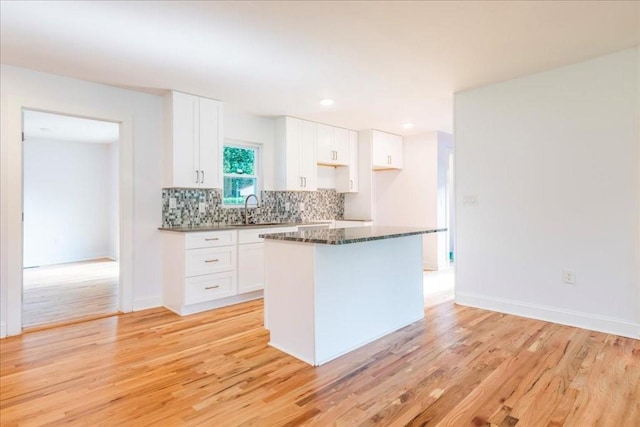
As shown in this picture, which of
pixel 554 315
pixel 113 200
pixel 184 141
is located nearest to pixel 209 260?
pixel 184 141

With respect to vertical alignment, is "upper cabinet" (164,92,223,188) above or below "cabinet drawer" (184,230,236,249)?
above

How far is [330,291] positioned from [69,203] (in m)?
6.83

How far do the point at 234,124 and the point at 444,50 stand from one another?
2.77 metres

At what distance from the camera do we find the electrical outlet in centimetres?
318

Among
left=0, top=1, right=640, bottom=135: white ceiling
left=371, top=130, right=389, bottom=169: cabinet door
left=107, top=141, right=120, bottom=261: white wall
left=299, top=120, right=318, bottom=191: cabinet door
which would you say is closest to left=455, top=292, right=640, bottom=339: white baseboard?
left=0, top=1, right=640, bottom=135: white ceiling

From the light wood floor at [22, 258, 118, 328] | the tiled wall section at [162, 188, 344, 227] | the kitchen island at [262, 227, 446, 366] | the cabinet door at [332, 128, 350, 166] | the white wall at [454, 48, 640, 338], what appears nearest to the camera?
the kitchen island at [262, 227, 446, 366]

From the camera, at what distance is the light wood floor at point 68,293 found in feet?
11.9

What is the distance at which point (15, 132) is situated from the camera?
3.12 metres

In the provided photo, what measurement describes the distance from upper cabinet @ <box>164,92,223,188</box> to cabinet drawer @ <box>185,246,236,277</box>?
75 centimetres

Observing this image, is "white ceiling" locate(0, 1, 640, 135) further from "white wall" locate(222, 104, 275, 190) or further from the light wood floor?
the light wood floor

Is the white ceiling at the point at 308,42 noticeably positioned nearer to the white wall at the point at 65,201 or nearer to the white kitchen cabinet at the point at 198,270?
the white kitchen cabinet at the point at 198,270

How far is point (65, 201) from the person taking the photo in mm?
7043

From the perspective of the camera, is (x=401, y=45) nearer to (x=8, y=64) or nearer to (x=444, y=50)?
(x=444, y=50)

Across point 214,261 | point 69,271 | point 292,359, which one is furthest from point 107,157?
point 292,359
